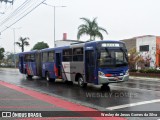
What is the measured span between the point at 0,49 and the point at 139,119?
346ft

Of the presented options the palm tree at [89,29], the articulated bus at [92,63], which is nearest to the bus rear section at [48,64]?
the articulated bus at [92,63]

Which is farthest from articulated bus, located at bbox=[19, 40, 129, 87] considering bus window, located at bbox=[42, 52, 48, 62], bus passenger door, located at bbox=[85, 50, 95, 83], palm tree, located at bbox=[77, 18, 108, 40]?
palm tree, located at bbox=[77, 18, 108, 40]

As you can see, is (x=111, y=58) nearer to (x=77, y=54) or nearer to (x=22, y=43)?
(x=77, y=54)

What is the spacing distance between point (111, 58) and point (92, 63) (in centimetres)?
121

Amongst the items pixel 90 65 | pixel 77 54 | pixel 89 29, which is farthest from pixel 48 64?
pixel 89 29

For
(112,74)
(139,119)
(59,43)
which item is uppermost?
(59,43)

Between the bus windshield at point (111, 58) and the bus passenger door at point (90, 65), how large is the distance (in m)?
0.63

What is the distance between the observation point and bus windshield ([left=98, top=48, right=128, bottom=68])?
54.9 feet

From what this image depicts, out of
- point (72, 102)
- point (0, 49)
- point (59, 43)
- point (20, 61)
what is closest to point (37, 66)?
point (20, 61)

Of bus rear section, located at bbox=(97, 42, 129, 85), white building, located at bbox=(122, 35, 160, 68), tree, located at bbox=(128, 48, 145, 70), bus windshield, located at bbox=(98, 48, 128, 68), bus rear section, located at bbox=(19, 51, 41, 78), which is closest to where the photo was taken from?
bus rear section, located at bbox=(97, 42, 129, 85)

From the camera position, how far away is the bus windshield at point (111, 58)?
16.7 metres

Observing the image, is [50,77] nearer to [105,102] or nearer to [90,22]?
[105,102]

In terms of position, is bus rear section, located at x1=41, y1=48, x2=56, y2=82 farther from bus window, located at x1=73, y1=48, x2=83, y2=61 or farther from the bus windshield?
the bus windshield

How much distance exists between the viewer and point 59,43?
52.7 m
